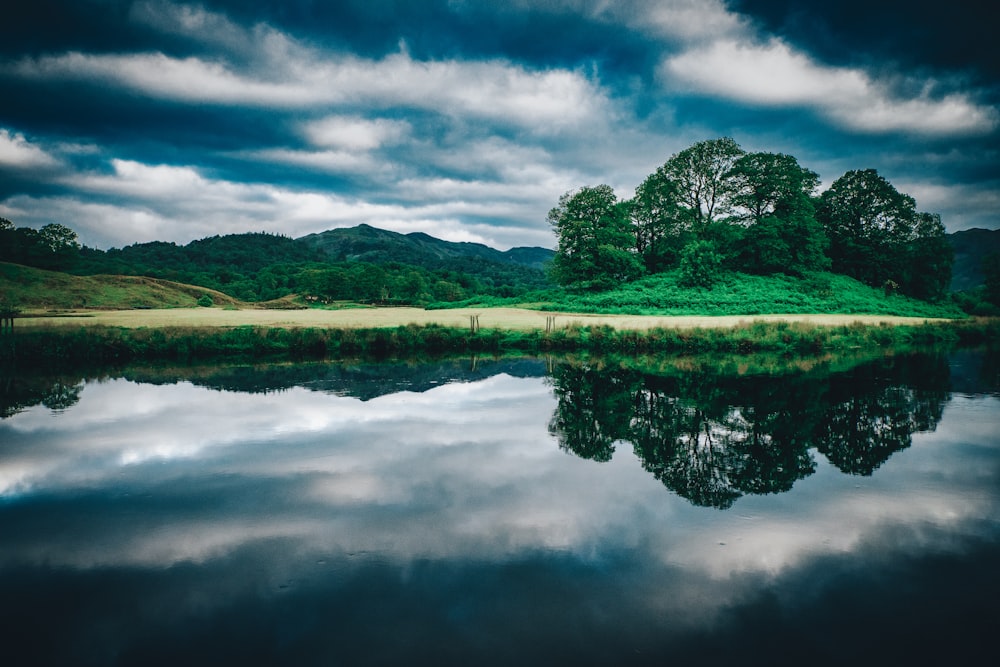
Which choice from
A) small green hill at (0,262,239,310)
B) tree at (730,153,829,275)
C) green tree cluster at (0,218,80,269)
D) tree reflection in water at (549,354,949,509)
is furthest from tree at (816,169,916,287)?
green tree cluster at (0,218,80,269)

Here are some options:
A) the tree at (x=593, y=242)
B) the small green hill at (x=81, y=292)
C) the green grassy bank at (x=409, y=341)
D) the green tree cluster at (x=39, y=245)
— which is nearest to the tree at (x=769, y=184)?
the tree at (x=593, y=242)

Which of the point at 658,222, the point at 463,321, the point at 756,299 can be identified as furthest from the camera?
the point at 658,222

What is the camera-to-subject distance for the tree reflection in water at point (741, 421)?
8.46 metres

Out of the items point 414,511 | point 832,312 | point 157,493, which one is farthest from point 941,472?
point 832,312

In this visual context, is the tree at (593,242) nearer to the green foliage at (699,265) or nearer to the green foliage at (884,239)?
the green foliage at (699,265)

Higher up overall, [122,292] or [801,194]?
[801,194]

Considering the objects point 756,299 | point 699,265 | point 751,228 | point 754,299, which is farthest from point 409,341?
point 751,228

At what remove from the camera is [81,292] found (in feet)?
266

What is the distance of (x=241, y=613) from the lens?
14.9 ft

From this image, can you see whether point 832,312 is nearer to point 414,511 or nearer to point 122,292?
point 414,511

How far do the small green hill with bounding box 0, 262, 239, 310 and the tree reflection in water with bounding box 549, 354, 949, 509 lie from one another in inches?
3366

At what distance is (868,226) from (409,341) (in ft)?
192

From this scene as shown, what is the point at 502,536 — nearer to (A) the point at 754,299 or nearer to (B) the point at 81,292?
(A) the point at 754,299

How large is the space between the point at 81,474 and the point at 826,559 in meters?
11.1
